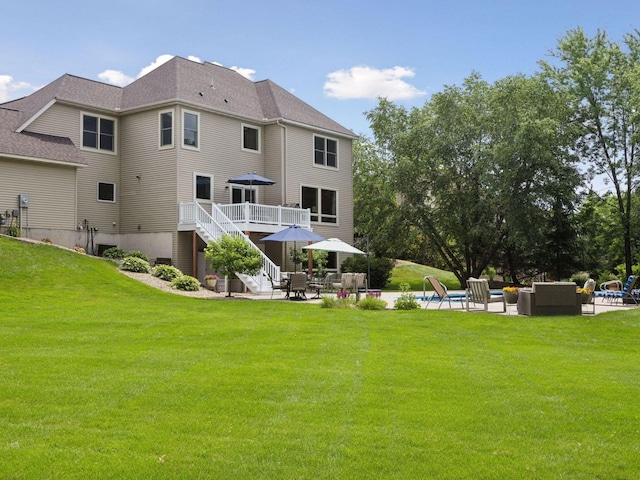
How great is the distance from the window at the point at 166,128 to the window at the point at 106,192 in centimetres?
291

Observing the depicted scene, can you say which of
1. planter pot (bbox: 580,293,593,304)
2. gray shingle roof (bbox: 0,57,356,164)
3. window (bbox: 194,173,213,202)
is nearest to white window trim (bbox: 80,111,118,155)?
gray shingle roof (bbox: 0,57,356,164)

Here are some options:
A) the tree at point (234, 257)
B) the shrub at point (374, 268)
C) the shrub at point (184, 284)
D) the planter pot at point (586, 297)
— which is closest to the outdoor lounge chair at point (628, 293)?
the planter pot at point (586, 297)

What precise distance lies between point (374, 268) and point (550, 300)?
49.2 feet

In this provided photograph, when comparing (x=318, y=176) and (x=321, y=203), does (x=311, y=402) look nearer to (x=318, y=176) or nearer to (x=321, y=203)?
(x=318, y=176)

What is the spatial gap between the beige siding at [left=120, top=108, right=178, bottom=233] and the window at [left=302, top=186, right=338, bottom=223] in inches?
267

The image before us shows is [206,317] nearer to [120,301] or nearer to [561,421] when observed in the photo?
[120,301]

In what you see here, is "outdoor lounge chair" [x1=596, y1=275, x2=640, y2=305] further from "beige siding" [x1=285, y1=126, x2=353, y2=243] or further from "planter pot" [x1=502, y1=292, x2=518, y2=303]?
"beige siding" [x1=285, y1=126, x2=353, y2=243]

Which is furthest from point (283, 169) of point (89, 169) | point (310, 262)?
point (89, 169)

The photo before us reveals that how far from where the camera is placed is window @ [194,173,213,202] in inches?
1060

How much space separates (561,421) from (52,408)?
4.41 metres

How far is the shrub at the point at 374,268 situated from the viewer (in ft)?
97.7

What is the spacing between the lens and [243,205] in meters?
25.5

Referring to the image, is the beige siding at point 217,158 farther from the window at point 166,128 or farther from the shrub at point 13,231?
the shrub at point 13,231

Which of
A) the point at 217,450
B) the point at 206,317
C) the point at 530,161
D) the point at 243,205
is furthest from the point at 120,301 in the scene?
the point at 530,161
